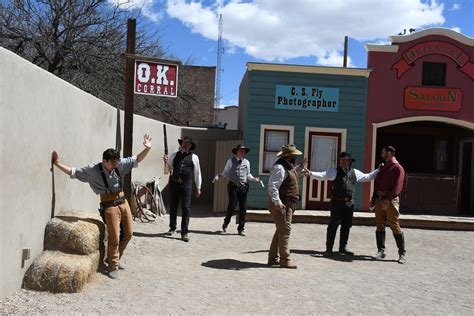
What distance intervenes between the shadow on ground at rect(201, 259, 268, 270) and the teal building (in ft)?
18.7

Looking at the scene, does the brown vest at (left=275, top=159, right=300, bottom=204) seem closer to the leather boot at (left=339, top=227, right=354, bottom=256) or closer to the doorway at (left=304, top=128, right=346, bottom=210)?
the leather boot at (left=339, top=227, right=354, bottom=256)

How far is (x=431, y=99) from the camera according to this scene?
44.3 ft

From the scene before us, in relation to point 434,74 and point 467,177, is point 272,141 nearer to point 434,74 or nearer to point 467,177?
point 434,74

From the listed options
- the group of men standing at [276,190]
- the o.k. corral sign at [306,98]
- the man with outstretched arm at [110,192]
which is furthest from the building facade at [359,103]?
the man with outstretched arm at [110,192]

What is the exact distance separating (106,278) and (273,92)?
8.19m

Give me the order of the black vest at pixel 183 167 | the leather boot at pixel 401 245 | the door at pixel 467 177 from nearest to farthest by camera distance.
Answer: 1. the leather boot at pixel 401 245
2. the black vest at pixel 183 167
3. the door at pixel 467 177

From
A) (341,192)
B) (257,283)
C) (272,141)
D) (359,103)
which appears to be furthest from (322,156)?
(257,283)

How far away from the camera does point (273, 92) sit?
523 inches

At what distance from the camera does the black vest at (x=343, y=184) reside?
8367 millimetres

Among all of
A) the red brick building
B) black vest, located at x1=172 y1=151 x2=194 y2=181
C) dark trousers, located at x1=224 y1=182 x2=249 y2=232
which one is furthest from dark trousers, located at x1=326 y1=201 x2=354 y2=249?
the red brick building

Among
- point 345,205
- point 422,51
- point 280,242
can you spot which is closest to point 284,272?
point 280,242

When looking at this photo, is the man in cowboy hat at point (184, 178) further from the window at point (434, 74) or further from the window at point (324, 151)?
the window at point (434, 74)

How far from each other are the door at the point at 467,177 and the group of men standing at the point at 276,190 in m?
7.73

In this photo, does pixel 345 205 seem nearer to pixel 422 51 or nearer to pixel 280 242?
pixel 280 242
